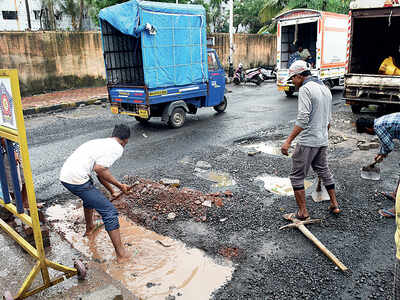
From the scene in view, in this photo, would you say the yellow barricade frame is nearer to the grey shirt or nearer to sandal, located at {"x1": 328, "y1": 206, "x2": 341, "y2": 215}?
the grey shirt

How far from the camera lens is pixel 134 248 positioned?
152 inches

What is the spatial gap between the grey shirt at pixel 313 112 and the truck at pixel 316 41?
8.43 meters

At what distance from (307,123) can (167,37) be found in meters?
5.54

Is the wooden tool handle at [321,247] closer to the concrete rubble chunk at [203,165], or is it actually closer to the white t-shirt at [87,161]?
the white t-shirt at [87,161]

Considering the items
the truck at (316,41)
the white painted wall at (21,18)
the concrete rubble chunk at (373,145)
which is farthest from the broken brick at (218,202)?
the white painted wall at (21,18)

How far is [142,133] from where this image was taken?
344 inches

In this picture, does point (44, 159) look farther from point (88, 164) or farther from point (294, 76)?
point (294, 76)

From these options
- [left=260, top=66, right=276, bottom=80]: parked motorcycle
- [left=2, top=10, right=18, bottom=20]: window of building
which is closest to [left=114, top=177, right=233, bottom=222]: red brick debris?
[left=260, top=66, right=276, bottom=80]: parked motorcycle

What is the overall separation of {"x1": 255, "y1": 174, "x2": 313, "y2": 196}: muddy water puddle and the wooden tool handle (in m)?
1.13

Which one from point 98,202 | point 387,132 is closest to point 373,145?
point 387,132

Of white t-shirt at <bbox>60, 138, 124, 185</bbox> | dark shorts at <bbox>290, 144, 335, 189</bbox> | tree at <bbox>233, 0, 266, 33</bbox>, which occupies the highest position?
tree at <bbox>233, 0, 266, 33</bbox>

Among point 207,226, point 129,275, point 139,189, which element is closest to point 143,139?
point 139,189

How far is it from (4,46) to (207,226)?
40.7 ft

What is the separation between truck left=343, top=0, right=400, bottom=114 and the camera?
9.05 metres
